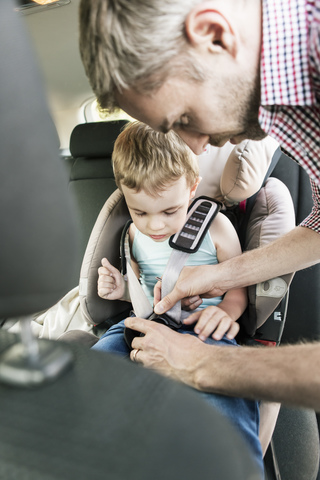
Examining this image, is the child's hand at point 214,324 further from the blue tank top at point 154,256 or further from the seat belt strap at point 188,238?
the blue tank top at point 154,256

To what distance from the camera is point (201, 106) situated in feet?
2.81

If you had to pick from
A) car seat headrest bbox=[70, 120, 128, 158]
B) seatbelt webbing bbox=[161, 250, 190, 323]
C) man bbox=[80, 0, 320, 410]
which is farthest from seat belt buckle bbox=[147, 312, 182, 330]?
car seat headrest bbox=[70, 120, 128, 158]

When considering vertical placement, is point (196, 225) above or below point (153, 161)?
below

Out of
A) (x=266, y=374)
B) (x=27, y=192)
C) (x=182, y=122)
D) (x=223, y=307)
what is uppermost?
(x=27, y=192)

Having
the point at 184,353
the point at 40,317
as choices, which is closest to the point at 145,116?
the point at 184,353

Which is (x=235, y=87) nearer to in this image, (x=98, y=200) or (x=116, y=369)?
(x=116, y=369)

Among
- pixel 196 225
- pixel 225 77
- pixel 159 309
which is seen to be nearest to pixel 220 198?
pixel 196 225

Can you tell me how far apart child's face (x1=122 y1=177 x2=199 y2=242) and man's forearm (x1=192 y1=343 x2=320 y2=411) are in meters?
0.61

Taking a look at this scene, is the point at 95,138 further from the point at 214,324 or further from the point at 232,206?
the point at 214,324

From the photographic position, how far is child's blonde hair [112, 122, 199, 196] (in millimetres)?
1350

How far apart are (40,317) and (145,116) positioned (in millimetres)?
1429

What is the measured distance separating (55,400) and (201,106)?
0.64 metres

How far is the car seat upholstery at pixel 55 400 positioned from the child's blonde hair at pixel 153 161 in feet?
3.09

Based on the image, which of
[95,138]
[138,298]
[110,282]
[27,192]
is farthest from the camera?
[95,138]
